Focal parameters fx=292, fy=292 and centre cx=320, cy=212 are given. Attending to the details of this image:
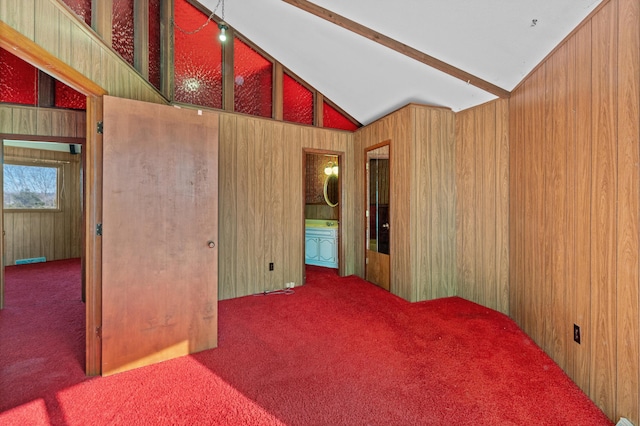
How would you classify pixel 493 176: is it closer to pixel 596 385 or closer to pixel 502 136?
pixel 502 136

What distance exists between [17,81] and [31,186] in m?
3.65

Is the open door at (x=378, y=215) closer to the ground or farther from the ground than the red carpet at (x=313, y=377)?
farther from the ground

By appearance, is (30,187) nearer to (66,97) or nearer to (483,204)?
(66,97)

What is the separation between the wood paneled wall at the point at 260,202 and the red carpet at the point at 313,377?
787 millimetres

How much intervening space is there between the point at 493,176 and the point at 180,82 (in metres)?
3.73

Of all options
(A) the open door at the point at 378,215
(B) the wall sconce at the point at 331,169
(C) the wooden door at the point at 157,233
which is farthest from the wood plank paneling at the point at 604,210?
(B) the wall sconce at the point at 331,169

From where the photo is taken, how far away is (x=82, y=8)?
202 cm

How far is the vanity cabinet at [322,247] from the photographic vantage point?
5.11m

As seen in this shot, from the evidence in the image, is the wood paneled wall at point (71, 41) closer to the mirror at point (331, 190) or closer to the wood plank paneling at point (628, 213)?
the wood plank paneling at point (628, 213)

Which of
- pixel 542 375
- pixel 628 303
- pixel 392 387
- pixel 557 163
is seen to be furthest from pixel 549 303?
pixel 392 387

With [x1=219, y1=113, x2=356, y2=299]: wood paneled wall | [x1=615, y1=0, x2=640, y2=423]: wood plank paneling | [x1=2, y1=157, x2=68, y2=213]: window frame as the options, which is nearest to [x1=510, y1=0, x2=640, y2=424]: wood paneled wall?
[x1=615, y1=0, x2=640, y2=423]: wood plank paneling

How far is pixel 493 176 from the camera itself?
3197 millimetres

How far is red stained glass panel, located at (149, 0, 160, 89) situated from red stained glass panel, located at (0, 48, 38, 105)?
1.38m

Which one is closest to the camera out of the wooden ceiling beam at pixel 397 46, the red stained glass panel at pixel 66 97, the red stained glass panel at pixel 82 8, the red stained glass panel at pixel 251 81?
the red stained glass panel at pixel 82 8
